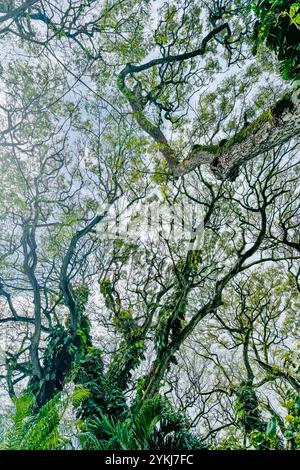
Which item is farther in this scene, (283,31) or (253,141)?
(253,141)

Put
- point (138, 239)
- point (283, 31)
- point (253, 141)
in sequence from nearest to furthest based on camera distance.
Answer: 1. point (283, 31)
2. point (253, 141)
3. point (138, 239)

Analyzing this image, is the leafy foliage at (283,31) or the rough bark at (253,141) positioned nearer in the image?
the leafy foliage at (283,31)

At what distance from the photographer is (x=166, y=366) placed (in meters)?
7.52

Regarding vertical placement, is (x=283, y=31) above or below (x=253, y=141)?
above

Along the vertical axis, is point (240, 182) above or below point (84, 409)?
above

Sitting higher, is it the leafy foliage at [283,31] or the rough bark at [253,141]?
the leafy foliage at [283,31]

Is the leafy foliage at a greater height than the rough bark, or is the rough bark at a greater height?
the leafy foliage

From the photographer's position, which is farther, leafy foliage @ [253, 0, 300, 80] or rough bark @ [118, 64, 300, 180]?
rough bark @ [118, 64, 300, 180]

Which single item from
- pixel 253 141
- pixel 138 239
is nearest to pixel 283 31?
pixel 253 141

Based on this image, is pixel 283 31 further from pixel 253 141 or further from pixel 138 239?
pixel 138 239

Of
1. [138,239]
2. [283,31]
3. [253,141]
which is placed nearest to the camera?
[283,31]
